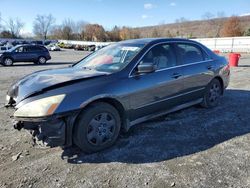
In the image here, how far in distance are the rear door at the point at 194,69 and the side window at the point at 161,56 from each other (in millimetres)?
216

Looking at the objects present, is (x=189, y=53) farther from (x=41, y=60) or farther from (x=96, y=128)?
(x=41, y=60)

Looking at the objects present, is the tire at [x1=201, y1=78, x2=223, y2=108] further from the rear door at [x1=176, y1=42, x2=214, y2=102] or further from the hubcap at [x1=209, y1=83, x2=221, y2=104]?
the rear door at [x1=176, y1=42, x2=214, y2=102]

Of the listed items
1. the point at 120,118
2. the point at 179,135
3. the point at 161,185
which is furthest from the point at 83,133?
the point at 179,135

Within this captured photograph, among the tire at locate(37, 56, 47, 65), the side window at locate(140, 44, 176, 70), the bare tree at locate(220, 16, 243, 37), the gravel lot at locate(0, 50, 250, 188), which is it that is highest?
the bare tree at locate(220, 16, 243, 37)

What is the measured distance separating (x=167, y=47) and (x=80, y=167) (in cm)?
266

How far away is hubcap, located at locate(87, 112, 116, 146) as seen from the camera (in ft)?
12.5

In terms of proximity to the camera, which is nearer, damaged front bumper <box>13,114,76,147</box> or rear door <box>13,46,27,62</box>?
damaged front bumper <box>13,114,76,147</box>

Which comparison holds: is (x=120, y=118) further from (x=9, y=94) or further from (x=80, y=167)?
(x=9, y=94)

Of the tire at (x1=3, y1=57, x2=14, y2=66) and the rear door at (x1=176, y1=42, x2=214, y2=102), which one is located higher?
the rear door at (x1=176, y1=42, x2=214, y2=102)

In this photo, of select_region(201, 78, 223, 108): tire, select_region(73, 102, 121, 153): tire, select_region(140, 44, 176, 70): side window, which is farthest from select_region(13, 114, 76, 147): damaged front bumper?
select_region(201, 78, 223, 108): tire

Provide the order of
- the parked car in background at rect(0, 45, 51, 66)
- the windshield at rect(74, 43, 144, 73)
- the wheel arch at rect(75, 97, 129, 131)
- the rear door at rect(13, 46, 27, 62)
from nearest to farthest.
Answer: the wheel arch at rect(75, 97, 129, 131), the windshield at rect(74, 43, 144, 73), the parked car in background at rect(0, 45, 51, 66), the rear door at rect(13, 46, 27, 62)

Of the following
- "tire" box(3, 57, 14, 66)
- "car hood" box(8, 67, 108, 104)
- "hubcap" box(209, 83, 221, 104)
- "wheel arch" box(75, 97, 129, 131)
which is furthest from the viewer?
"tire" box(3, 57, 14, 66)

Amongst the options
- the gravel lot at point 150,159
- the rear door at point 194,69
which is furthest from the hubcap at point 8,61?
the rear door at point 194,69

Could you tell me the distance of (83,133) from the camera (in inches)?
145
